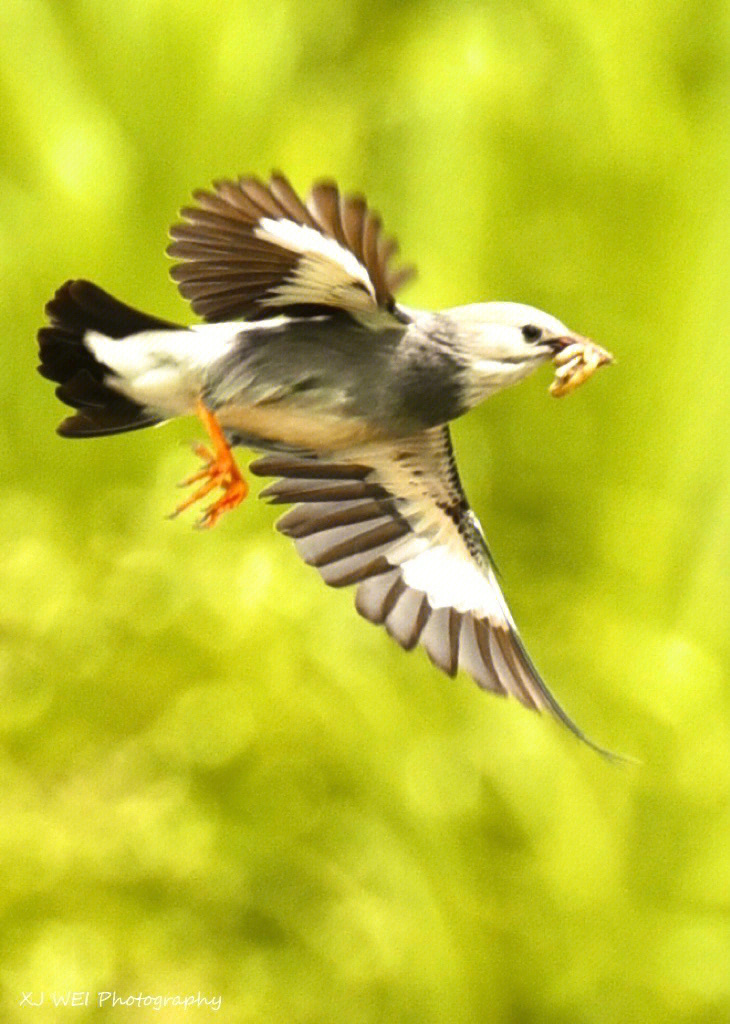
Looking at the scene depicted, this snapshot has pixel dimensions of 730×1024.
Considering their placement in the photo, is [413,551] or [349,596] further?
[349,596]

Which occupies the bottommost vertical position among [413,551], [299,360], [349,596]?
[349,596]

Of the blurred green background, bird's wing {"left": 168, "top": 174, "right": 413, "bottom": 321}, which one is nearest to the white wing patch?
bird's wing {"left": 168, "top": 174, "right": 413, "bottom": 321}

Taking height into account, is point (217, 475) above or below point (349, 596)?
above

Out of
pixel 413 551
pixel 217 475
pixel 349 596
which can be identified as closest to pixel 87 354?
pixel 217 475

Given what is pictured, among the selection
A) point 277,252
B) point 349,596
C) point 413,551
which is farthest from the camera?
point 349,596

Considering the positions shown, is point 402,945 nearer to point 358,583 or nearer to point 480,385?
point 358,583

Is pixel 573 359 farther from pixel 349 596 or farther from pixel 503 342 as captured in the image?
pixel 349 596

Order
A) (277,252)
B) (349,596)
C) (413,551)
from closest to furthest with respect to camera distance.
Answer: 1. (277,252)
2. (413,551)
3. (349,596)
